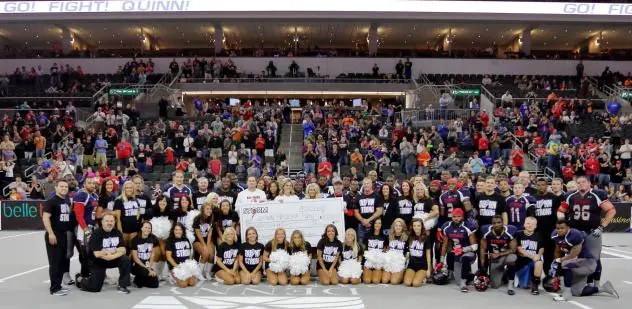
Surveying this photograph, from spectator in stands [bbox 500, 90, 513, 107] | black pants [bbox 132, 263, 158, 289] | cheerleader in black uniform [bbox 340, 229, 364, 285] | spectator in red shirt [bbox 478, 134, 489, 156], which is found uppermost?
spectator in stands [bbox 500, 90, 513, 107]

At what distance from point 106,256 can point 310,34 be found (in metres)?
34.9

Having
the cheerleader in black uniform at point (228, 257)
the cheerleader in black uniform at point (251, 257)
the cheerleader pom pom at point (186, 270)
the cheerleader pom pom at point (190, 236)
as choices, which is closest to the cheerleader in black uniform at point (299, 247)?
the cheerleader in black uniform at point (251, 257)

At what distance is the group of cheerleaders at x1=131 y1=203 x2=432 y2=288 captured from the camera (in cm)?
975

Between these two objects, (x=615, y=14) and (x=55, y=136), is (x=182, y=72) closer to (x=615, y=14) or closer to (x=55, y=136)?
(x=55, y=136)

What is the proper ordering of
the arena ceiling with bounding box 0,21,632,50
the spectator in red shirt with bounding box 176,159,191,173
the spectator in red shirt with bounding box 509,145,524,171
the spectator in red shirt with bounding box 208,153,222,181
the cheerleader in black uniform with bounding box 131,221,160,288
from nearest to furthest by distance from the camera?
the cheerleader in black uniform with bounding box 131,221,160,288
the spectator in red shirt with bounding box 208,153,222,181
the spectator in red shirt with bounding box 176,159,191,173
the spectator in red shirt with bounding box 509,145,524,171
the arena ceiling with bounding box 0,21,632,50

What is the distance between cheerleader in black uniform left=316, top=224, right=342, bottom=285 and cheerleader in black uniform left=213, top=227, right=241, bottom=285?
1.33 m

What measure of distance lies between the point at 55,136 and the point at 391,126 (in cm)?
1335

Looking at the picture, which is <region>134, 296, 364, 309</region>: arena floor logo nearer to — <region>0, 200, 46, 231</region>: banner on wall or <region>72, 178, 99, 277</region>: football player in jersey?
<region>72, 178, 99, 277</region>: football player in jersey

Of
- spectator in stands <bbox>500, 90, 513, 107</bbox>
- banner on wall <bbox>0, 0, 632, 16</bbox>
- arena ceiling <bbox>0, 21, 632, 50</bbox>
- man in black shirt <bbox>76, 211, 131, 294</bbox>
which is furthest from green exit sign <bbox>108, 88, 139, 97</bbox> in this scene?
man in black shirt <bbox>76, 211, 131, 294</bbox>

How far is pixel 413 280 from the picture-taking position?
32.0ft

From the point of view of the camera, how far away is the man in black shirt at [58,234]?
901cm

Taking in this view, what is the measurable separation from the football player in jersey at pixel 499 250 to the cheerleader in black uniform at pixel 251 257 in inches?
142

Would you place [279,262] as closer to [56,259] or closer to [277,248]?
[277,248]

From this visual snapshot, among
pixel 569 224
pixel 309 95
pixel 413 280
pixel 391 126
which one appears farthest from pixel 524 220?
pixel 309 95
